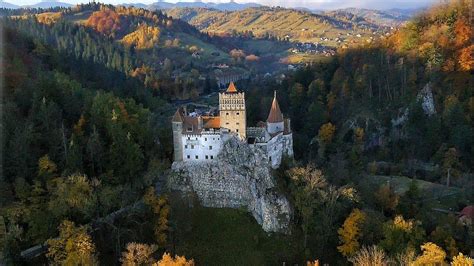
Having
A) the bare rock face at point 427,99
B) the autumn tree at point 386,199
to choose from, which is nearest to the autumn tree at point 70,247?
the autumn tree at point 386,199

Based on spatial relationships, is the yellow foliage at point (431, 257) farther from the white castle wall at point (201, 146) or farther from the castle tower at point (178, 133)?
the castle tower at point (178, 133)

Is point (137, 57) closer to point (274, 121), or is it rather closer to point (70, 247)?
point (274, 121)

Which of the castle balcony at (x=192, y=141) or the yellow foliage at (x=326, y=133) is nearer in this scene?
the castle balcony at (x=192, y=141)

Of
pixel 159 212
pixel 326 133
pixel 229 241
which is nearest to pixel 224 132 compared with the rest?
pixel 159 212

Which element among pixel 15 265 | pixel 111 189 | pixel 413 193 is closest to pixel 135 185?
pixel 111 189

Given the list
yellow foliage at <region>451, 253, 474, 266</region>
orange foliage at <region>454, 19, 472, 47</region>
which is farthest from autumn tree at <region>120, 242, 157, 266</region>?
orange foliage at <region>454, 19, 472, 47</region>

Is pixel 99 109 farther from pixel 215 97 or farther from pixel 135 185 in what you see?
pixel 215 97
